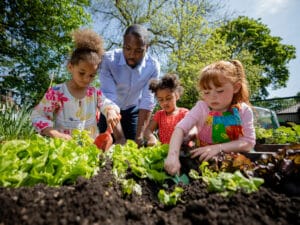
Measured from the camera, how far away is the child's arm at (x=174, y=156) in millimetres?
1616

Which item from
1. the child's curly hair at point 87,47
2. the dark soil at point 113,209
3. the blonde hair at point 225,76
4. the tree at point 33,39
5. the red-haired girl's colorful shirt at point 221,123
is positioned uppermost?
the tree at point 33,39

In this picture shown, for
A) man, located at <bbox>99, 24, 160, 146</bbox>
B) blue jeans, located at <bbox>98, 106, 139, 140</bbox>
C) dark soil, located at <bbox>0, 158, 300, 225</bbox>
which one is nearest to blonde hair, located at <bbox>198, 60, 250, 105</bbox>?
dark soil, located at <bbox>0, 158, 300, 225</bbox>

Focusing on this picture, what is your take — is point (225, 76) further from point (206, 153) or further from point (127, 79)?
point (127, 79)

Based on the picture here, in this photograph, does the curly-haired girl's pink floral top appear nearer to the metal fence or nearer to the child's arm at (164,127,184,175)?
the child's arm at (164,127,184,175)

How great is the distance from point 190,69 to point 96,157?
44.8 ft

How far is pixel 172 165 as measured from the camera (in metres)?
1.62

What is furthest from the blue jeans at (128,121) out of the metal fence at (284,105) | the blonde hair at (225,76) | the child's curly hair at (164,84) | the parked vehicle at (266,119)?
the metal fence at (284,105)

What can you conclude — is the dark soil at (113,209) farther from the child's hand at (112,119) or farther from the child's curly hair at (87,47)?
the child's curly hair at (87,47)

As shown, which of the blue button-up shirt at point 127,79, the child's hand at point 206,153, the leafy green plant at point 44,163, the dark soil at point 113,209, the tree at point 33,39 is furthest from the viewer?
the tree at point 33,39

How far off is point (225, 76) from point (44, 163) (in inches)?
50.2

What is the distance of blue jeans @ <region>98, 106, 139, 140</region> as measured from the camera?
3.69m

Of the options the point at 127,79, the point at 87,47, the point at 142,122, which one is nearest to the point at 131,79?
the point at 127,79

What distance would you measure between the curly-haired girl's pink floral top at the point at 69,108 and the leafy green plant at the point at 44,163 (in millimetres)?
986

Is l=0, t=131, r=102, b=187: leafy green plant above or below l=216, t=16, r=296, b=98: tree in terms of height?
below
